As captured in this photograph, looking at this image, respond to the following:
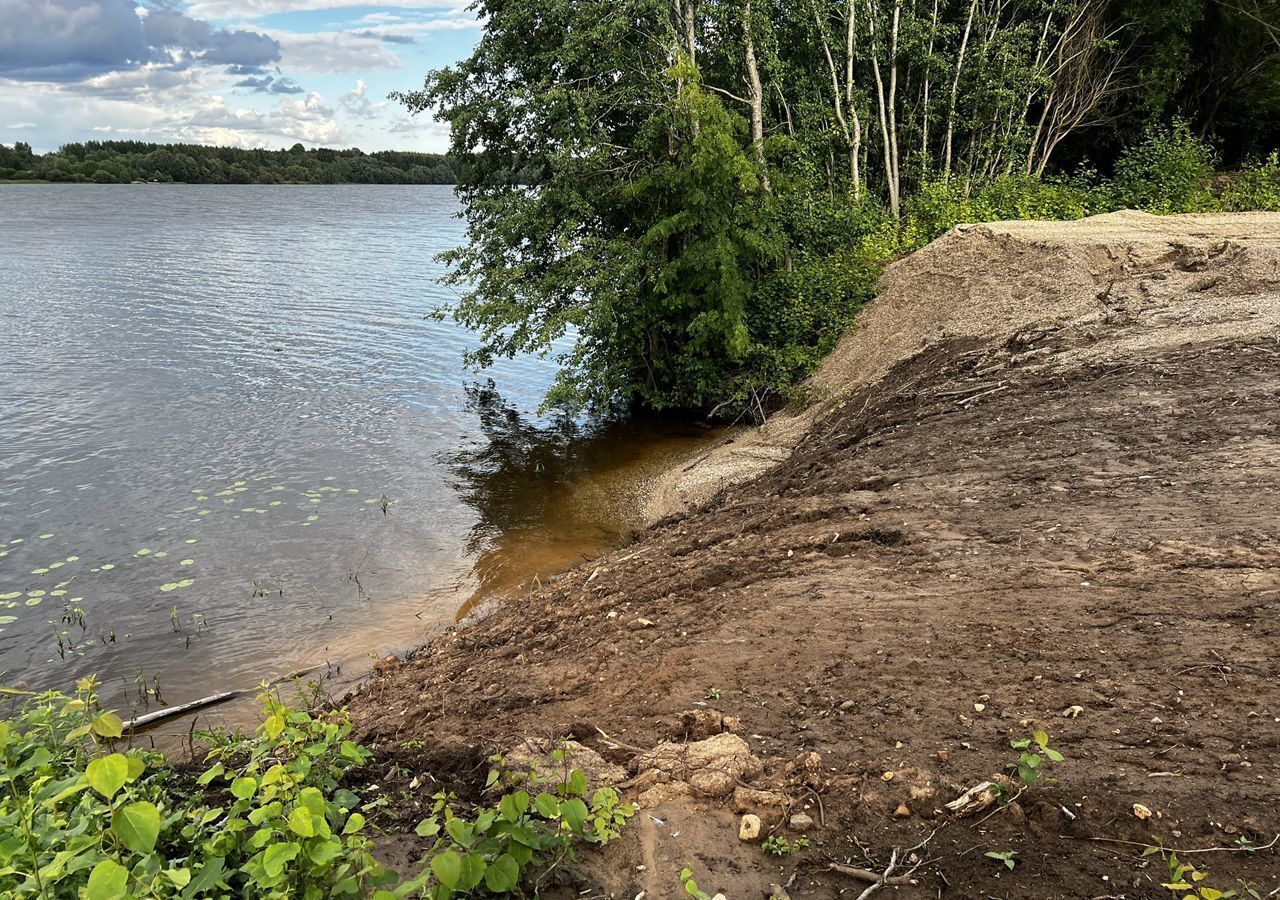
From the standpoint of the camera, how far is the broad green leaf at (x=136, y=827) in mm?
2766

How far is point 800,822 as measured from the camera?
12.9ft

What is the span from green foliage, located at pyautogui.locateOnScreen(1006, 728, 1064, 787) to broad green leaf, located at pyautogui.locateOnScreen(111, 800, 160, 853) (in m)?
3.60

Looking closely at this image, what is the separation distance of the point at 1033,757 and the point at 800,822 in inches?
44.8

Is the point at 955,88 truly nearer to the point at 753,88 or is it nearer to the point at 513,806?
the point at 753,88

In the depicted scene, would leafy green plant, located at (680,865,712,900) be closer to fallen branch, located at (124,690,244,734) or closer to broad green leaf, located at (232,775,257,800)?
broad green leaf, located at (232,775,257,800)

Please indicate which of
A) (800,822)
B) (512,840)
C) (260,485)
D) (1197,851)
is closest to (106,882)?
(512,840)

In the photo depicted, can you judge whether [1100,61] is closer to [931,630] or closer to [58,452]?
[931,630]

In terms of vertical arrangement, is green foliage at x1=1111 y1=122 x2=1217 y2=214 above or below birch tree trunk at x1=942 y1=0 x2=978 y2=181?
below

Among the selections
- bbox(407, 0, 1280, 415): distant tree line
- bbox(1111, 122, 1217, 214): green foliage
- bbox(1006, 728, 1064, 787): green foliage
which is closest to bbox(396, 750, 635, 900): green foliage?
bbox(1006, 728, 1064, 787): green foliage

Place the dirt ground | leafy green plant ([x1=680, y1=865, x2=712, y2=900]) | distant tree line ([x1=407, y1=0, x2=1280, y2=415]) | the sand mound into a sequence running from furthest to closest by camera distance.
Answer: distant tree line ([x1=407, y1=0, x2=1280, y2=415]), the sand mound, the dirt ground, leafy green plant ([x1=680, y1=865, x2=712, y2=900])

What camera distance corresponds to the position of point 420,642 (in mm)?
9164

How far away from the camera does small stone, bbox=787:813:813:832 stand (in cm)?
390

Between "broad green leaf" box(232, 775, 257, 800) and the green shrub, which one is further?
"broad green leaf" box(232, 775, 257, 800)

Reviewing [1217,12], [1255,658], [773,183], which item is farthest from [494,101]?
[1217,12]
